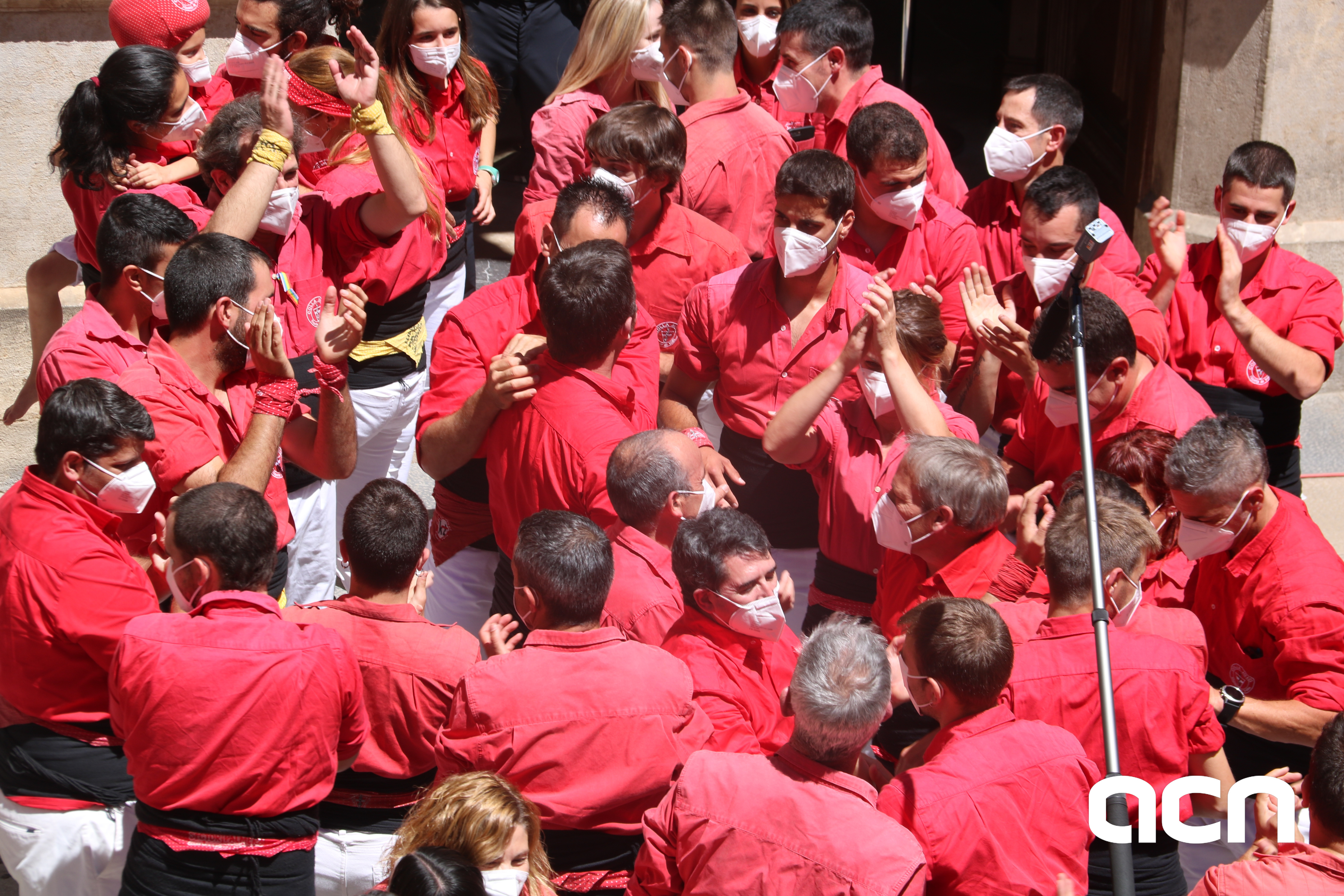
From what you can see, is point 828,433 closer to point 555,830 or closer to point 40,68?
point 555,830

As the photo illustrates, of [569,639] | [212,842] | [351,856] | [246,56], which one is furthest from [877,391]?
[246,56]

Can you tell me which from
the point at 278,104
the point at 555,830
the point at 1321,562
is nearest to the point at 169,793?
the point at 555,830

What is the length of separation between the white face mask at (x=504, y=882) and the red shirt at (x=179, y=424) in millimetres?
1418

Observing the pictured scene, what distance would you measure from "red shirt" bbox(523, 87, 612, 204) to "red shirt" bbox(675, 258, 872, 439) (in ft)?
4.22

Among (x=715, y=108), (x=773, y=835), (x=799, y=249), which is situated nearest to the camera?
(x=773, y=835)

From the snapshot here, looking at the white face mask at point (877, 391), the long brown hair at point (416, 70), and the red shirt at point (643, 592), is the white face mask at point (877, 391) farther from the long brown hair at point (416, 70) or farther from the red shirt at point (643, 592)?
the long brown hair at point (416, 70)

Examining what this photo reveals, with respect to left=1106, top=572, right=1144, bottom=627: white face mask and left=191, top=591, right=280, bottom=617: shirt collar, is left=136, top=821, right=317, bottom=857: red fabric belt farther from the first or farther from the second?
left=1106, top=572, right=1144, bottom=627: white face mask

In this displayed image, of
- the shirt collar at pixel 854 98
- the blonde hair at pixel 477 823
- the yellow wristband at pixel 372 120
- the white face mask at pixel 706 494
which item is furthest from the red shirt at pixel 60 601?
the shirt collar at pixel 854 98

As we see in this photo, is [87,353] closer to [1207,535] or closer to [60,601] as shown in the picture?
[60,601]

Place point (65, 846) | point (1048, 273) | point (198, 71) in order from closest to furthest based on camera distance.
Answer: point (65, 846), point (1048, 273), point (198, 71)

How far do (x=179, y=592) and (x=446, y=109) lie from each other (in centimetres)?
334

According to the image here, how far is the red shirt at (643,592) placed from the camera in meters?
3.46

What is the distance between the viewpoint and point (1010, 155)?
17.2ft

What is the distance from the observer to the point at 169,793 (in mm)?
2857
